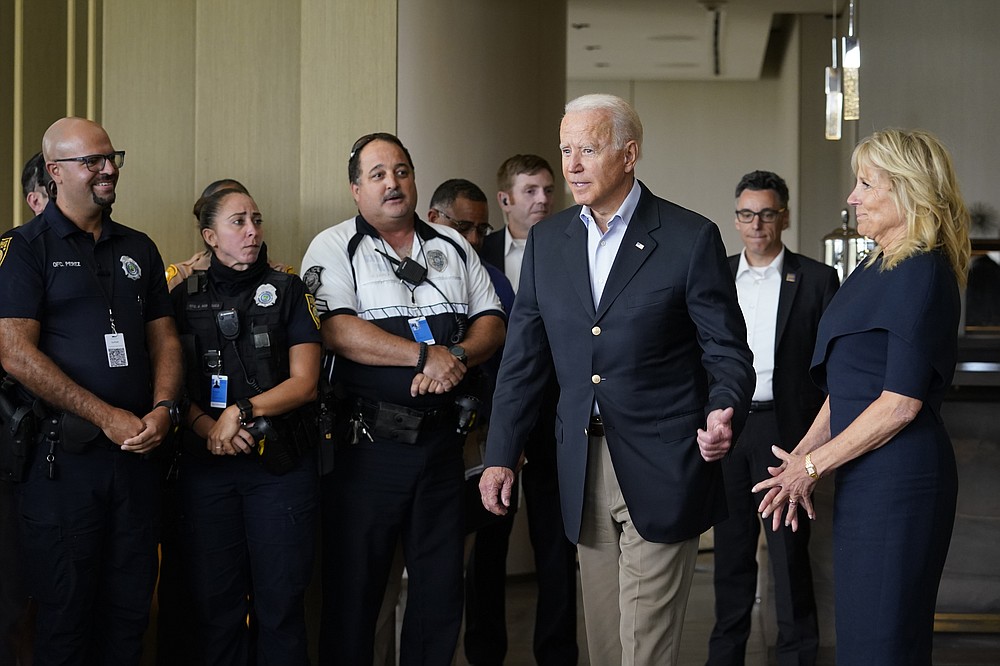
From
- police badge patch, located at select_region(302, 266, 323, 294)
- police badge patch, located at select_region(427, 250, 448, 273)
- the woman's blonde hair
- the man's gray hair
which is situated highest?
the man's gray hair

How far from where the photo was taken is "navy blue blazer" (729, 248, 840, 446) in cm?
414

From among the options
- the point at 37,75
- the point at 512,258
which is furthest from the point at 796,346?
the point at 37,75

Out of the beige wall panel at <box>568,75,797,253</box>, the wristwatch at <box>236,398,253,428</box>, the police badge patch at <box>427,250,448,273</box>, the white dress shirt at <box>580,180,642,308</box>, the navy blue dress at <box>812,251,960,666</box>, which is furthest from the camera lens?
the beige wall panel at <box>568,75,797,253</box>

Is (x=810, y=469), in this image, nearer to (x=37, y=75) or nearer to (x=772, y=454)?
(x=772, y=454)

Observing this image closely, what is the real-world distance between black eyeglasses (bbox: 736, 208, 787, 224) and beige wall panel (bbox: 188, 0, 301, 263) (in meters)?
1.71

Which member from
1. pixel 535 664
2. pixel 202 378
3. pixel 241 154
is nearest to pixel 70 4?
pixel 241 154

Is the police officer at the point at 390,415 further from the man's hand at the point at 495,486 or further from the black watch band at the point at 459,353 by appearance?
the man's hand at the point at 495,486

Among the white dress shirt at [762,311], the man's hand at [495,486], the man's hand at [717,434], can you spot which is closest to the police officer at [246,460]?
the man's hand at [495,486]

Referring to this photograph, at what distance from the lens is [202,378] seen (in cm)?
344

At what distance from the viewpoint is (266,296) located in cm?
345

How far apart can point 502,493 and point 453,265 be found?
1.04m

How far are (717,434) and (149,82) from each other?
266 cm

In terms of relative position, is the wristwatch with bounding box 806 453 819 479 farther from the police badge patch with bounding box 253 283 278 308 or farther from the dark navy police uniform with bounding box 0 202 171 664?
the dark navy police uniform with bounding box 0 202 171 664

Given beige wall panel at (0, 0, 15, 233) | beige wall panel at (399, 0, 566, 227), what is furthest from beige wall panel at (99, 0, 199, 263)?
beige wall panel at (399, 0, 566, 227)
